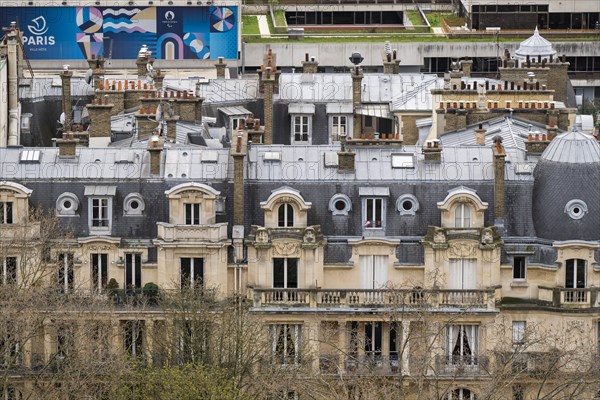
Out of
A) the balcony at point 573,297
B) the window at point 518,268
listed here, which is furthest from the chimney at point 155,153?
the balcony at point 573,297

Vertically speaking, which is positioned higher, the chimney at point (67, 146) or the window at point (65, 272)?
the chimney at point (67, 146)

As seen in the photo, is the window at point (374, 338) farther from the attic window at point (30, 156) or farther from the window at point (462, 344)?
the attic window at point (30, 156)

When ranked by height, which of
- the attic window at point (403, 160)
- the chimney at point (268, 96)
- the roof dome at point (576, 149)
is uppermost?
the chimney at point (268, 96)

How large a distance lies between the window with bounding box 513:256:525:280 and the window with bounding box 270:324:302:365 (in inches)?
424

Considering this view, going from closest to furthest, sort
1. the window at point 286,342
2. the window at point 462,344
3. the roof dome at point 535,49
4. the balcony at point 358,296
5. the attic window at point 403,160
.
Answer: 1. the window at point 286,342
2. the balcony at point 358,296
3. the window at point 462,344
4. the attic window at point 403,160
5. the roof dome at point 535,49

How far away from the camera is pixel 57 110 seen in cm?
17988

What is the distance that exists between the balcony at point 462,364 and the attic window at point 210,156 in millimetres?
14811

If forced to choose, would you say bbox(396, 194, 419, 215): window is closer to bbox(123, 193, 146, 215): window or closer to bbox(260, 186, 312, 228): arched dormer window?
bbox(260, 186, 312, 228): arched dormer window

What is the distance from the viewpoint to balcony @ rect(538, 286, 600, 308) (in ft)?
491

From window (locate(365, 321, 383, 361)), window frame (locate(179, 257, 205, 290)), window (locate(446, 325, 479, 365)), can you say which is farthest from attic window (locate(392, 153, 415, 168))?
window frame (locate(179, 257, 205, 290))

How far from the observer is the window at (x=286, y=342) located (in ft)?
488

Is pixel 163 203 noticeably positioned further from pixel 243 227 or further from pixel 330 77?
pixel 330 77

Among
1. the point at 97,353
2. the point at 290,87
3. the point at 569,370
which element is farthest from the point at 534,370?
the point at 290,87

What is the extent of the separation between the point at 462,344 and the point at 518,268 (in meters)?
4.63
